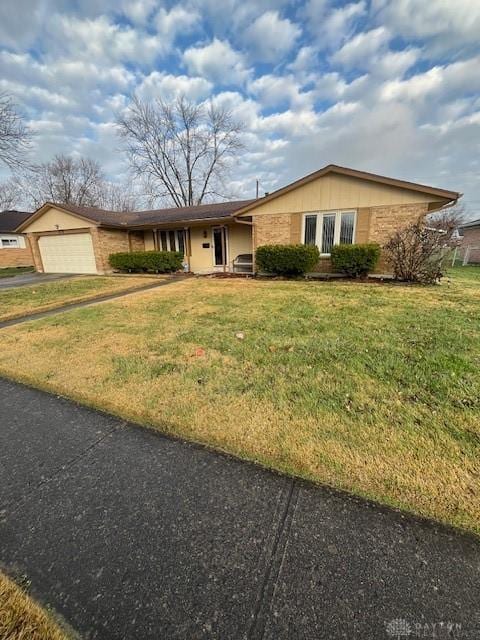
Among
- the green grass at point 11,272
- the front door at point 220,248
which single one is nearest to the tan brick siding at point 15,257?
the green grass at point 11,272

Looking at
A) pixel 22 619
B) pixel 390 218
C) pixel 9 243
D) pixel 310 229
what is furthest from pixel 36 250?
pixel 22 619

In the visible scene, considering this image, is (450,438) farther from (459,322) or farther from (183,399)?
(459,322)

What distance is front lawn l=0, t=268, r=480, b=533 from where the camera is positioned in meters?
2.01

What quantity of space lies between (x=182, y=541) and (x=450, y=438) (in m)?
2.11

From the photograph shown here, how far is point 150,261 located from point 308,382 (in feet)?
42.9

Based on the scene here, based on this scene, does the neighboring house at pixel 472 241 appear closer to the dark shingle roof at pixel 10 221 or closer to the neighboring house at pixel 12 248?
the neighboring house at pixel 12 248

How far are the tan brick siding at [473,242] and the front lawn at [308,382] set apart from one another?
753 inches

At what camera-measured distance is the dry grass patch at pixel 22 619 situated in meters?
1.18

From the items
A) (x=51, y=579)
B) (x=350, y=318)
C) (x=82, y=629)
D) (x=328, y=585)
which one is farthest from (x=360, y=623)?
(x=350, y=318)

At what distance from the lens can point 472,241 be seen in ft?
72.9

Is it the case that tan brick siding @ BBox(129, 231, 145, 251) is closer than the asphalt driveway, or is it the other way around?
the asphalt driveway

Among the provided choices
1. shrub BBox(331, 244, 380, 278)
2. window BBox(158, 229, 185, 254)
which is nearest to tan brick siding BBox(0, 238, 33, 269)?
window BBox(158, 229, 185, 254)

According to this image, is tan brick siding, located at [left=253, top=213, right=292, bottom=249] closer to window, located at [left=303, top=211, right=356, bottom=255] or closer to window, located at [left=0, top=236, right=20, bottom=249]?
window, located at [left=303, top=211, right=356, bottom=255]

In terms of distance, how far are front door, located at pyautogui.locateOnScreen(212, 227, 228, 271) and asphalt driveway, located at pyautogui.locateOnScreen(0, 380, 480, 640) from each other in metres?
13.3
